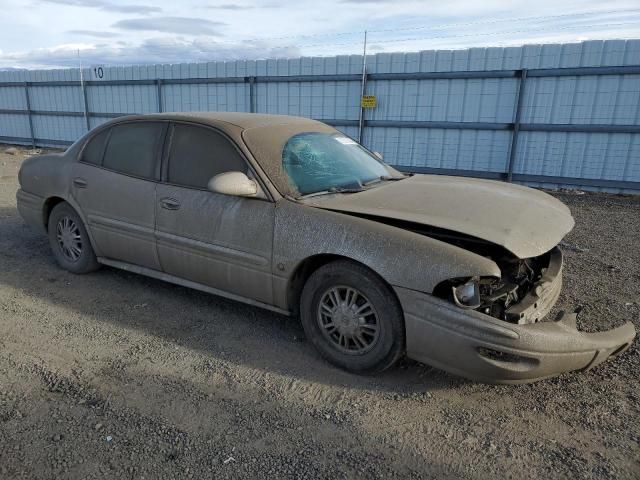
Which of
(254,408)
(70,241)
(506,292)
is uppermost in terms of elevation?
(506,292)

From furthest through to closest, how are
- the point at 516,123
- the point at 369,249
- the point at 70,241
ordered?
the point at 516,123
the point at 70,241
the point at 369,249

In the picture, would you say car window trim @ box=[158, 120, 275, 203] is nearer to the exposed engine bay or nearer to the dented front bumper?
the exposed engine bay

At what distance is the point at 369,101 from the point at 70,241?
803 centimetres

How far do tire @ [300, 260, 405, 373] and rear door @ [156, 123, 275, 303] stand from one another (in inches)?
16.4

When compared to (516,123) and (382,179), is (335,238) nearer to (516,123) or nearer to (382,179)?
(382,179)

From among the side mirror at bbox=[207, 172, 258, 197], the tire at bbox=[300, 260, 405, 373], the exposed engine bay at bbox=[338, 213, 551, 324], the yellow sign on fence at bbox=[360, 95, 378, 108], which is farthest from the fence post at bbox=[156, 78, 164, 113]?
the exposed engine bay at bbox=[338, 213, 551, 324]

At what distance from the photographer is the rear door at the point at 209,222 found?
11.6 ft

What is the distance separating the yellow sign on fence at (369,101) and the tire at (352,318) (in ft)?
28.8

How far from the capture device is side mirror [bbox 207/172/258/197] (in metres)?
3.44

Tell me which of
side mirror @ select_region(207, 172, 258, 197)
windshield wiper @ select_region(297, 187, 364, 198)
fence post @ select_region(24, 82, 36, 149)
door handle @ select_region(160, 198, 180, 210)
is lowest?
fence post @ select_region(24, 82, 36, 149)

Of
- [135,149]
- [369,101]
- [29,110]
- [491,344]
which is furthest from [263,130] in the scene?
[29,110]

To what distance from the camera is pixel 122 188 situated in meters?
4.31

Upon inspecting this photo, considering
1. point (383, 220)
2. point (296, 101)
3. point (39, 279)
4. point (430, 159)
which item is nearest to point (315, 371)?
point (383, 220)

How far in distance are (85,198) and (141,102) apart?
38.7 feet
